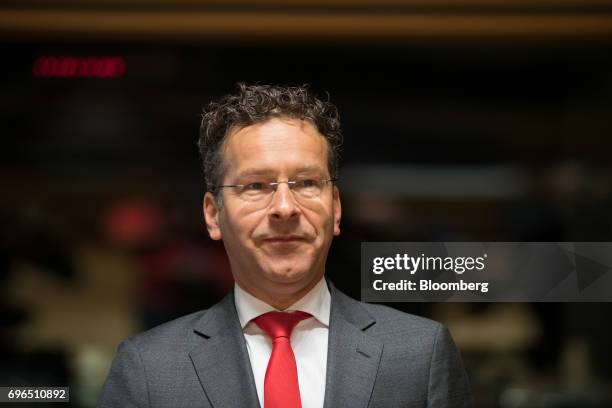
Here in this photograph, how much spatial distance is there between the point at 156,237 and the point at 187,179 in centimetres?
23

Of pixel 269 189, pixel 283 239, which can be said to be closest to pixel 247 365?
pixel 283 239

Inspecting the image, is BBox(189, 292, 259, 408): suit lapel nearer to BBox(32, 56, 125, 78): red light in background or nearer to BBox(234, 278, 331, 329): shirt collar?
BBox(234, 278, 331, 329): shirt collar

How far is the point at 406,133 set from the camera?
281 centimetres

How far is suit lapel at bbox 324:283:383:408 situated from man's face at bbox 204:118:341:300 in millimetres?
151

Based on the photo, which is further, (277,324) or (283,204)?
(277,324)

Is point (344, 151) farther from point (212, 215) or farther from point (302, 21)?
point (212, 215)

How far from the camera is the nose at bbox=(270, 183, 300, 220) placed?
6.95 ft

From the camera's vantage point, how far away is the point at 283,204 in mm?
2121

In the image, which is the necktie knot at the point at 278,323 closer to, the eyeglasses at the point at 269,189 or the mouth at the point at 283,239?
the mouth at the point at 283,239

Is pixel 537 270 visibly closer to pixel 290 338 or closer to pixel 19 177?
pixel 290 338

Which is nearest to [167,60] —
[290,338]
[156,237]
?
[156,237]

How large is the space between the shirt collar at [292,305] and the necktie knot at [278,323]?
0.01 m

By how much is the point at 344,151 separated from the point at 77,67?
971 millimetres

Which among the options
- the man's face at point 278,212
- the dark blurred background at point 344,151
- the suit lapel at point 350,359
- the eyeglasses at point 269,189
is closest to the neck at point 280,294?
the man's face at point 278,212
